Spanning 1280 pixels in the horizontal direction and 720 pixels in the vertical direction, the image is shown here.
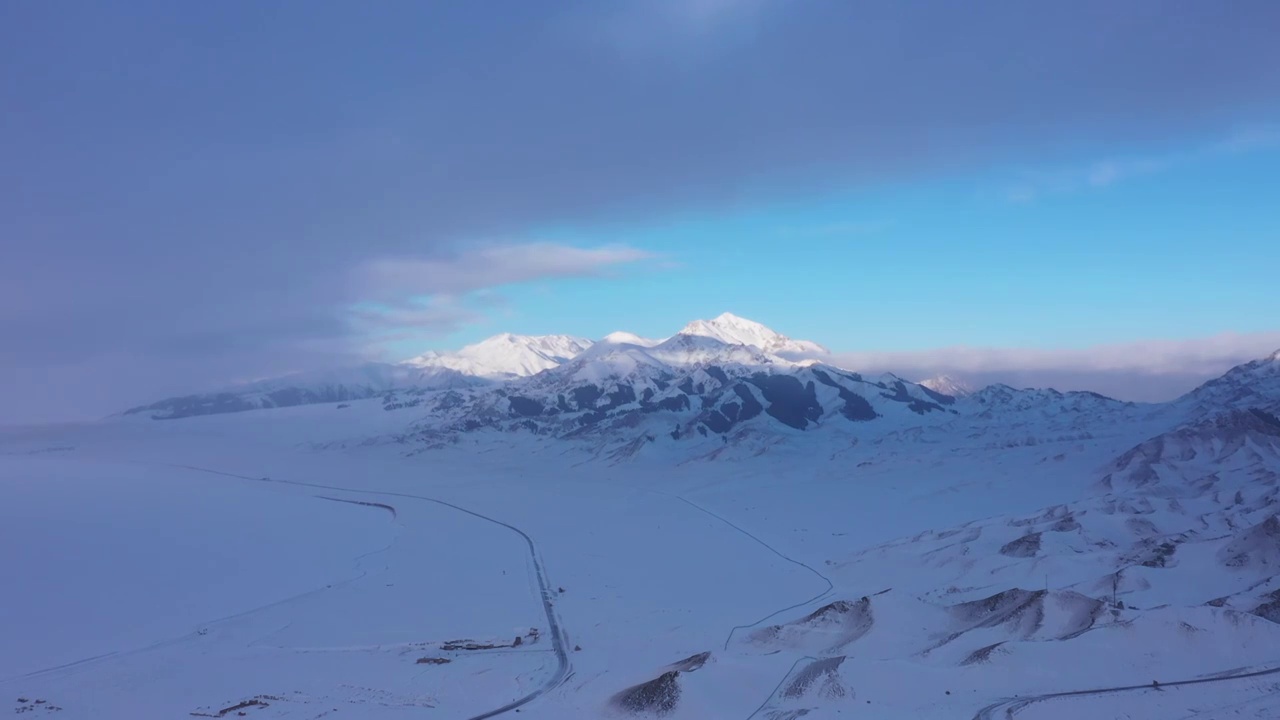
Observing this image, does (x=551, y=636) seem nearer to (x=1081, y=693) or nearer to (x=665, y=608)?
(x=665, y=608)

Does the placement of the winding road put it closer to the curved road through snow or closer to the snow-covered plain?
the snow-covered plain

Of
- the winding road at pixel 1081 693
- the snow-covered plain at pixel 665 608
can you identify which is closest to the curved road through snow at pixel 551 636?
the snow-covered plain at pixel 665 608

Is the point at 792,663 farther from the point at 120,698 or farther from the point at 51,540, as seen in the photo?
the point at 51,540

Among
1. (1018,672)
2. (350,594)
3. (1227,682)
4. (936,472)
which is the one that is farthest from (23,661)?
(936,472)

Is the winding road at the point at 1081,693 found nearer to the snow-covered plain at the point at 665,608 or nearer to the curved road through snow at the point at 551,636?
the snow-covered plain at the point at 665,608

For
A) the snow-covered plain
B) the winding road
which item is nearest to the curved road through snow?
the snow-covered plain

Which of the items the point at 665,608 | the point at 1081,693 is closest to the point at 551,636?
the point at 665,608
